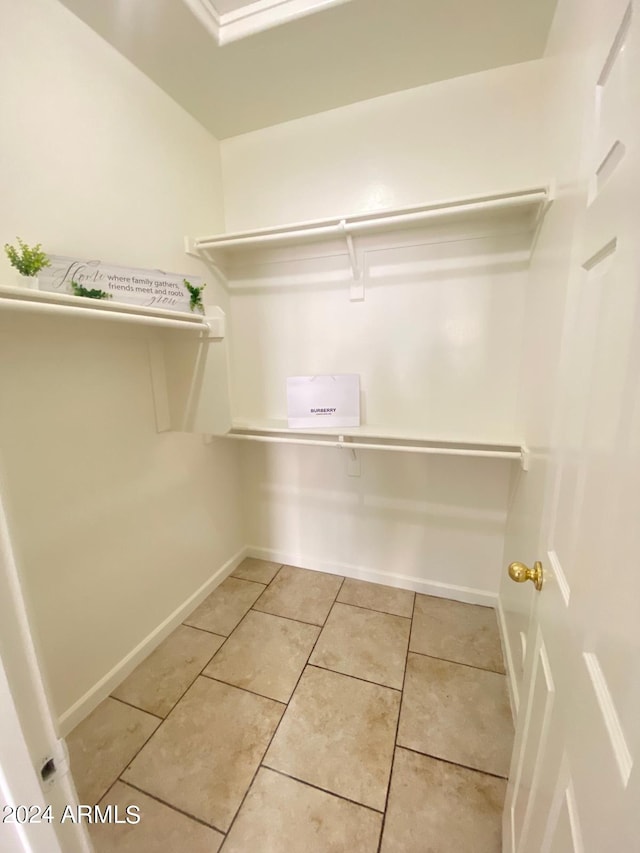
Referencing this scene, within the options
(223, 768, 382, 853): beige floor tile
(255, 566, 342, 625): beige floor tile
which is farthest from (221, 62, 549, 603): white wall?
(223, 768, 382, 853): beige floor tile

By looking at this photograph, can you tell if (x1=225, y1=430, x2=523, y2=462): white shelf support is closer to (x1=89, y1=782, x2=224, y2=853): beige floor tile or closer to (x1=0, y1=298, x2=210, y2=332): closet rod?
(x1=0, y1=298, x2=210, y2=332): closet rod

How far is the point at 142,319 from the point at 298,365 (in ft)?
2.99

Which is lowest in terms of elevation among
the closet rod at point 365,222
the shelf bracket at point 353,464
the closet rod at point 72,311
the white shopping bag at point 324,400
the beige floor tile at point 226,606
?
the beige floor tile at point 226,606

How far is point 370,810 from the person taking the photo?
105 cm

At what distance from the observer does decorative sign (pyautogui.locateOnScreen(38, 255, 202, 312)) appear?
3.57ft

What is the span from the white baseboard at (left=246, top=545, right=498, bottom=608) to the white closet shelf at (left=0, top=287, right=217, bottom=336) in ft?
5.24

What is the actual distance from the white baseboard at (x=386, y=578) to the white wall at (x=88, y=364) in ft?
2.22

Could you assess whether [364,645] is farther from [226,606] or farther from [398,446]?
[398,446]

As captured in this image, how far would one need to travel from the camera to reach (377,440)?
179cm

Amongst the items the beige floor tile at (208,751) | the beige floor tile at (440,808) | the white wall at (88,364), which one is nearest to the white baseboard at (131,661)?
the white wall at (88,364)

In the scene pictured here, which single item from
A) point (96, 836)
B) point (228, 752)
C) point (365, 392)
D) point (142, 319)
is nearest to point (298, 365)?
point (365, 392)

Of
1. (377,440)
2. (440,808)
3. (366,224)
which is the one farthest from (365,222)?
(440,808)

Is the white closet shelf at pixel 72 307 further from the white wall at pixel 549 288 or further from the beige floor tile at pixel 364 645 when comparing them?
the beige floor tile at pixel 364 645

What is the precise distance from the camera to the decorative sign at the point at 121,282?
3.57 feet
